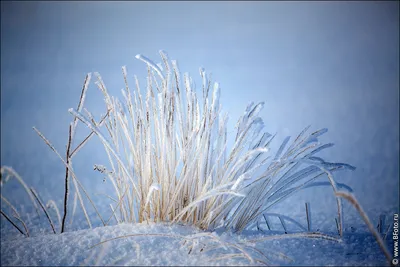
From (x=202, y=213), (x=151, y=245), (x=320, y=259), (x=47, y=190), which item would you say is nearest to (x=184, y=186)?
(x=202, y=213)

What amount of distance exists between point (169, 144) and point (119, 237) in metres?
0.21

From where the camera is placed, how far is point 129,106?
27.6 inches

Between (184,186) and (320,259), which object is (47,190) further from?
(320,259)

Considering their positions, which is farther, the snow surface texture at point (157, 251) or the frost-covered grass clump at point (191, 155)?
the frost-covered grass clump at point (191, 155)

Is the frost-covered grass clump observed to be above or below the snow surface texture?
above

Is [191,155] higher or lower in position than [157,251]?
higher

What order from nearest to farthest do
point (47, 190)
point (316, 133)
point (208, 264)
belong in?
1. point (208, 264)
2. point (316, 133)
3. point (47, 190)

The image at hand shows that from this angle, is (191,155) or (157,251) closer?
(157,251)

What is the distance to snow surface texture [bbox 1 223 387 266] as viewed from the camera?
50cm

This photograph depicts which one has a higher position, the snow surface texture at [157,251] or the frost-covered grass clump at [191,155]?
the frost-covered grass clump at [191,155]

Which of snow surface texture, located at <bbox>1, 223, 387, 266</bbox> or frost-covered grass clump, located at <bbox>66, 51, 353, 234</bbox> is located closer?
Answer: snow surface texture, located at <bbox>1, 223, 387, 266</bbox>

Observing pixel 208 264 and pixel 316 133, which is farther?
pixel 316 133

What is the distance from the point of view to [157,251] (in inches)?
20.6

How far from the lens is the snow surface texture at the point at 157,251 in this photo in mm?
499
